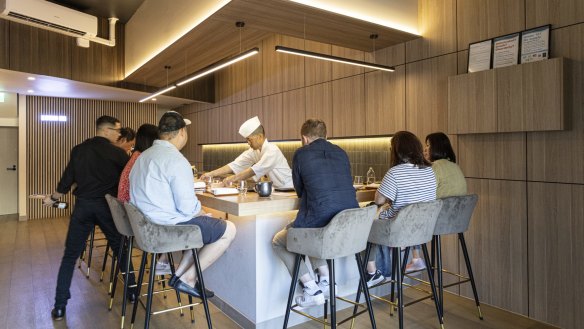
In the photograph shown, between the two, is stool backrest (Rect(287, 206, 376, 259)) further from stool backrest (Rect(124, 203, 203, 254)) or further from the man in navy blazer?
stool backrest (Rect(124, 203, 203, 254))

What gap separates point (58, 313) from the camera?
3.14 meters

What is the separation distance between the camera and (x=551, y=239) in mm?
3121

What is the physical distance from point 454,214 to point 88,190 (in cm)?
312

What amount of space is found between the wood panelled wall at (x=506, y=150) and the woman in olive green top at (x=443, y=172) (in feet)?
1.59

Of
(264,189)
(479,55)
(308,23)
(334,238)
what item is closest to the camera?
(334,238)

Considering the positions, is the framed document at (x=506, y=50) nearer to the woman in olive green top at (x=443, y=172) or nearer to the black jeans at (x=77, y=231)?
the woman in olive green top at (x=443, y=172)

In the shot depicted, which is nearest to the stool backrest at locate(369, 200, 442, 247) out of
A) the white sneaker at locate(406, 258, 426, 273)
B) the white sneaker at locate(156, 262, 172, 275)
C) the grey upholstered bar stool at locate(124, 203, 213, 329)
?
the white sneaker at locate(406, 258, 426, 273)

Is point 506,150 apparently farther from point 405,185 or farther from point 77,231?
point 77,231

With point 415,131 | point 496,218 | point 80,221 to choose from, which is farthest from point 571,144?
point 80,221

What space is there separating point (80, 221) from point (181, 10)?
2.71 metres

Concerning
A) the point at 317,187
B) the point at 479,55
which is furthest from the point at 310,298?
the point at 479,55

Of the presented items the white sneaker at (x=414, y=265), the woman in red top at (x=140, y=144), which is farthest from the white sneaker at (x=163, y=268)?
the white sneaker at (x=414, y=265)

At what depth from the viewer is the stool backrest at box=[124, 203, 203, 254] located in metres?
2.38

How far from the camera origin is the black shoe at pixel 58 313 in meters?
3.13
